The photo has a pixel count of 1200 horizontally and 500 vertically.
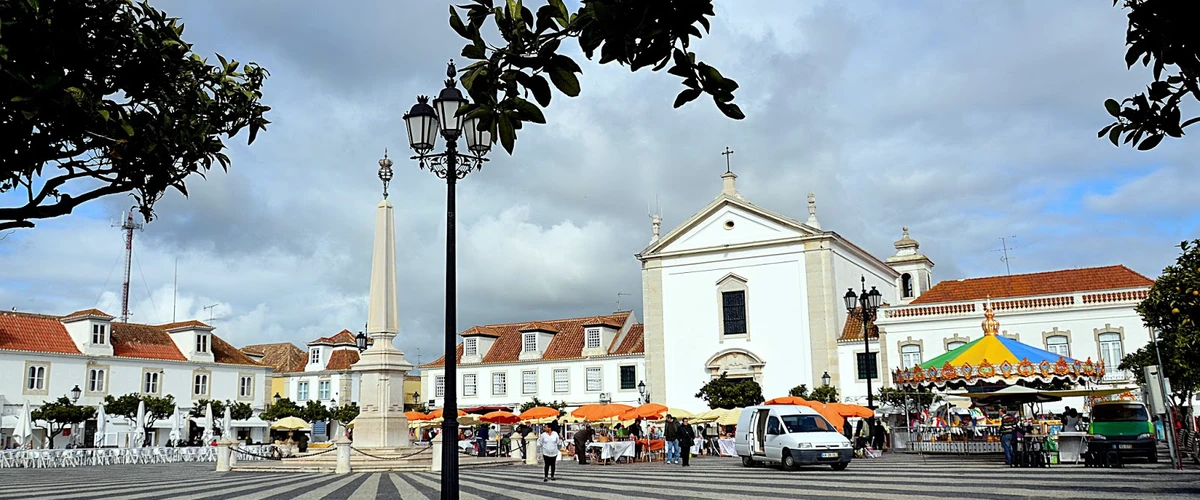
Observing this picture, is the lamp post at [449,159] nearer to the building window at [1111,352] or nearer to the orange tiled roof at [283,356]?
the building window at [1111,352]

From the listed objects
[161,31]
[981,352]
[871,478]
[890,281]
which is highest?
[890,281]

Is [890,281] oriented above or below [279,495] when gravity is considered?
above

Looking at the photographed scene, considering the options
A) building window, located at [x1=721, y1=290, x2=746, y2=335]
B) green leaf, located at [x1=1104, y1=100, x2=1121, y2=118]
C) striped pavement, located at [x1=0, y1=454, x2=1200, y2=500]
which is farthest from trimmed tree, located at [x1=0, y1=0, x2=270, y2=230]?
building window, located at [x1=721, y1=290, x2=746, y2=335]

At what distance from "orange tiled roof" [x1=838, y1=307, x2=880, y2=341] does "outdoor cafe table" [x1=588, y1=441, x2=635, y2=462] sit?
16472 millimetres

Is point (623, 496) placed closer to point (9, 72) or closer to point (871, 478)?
point (871, 478)

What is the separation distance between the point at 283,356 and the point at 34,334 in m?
20.1

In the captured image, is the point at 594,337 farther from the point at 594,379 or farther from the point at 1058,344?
the point at 1058,344

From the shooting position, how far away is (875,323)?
144ft

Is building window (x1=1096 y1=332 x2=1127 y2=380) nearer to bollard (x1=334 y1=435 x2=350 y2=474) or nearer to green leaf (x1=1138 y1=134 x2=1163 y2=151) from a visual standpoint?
bollard (x1=334 y1=435 x2=350 y2=474)

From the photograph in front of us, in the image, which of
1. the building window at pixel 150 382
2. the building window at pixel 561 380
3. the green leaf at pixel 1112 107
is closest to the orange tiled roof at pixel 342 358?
the building window at pixel 150 382

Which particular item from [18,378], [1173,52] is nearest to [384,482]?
[1173,52]

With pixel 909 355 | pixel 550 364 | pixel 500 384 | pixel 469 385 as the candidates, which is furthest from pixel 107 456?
pixel 909 355

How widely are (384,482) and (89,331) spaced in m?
37.1

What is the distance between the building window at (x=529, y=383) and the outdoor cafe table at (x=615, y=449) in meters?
21.6
